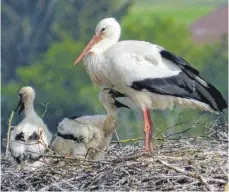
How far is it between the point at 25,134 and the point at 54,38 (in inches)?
971

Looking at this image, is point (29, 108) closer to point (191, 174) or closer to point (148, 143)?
point (148, 143)

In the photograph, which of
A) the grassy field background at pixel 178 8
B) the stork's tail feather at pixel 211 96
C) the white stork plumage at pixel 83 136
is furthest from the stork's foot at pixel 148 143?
the grassy field background at pixel 178 8

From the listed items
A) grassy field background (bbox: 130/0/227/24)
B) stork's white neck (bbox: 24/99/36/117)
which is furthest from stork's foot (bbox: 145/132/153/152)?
grassy field background (bbox: 130/0/227/24)

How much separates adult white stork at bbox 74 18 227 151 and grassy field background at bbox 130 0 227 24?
76.0 feet

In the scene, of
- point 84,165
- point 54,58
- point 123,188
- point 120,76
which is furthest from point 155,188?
point 54,58

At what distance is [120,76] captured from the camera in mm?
8398

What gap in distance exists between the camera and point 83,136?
8.24 m

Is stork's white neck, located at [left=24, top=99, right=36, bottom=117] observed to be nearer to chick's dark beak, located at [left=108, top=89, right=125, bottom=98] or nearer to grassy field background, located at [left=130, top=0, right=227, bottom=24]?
chick's dark beak, located at [left=108, top=89, right=125, bottom=98]

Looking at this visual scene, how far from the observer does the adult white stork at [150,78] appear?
838 centimetres

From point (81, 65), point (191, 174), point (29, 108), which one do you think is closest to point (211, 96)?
point (191, 174)

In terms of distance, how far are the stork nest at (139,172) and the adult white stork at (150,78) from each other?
37 centimetres

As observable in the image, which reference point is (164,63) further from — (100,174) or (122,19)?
(122,19)

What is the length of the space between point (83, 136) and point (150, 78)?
697mm

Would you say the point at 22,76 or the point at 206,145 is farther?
the point at 22,76
